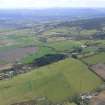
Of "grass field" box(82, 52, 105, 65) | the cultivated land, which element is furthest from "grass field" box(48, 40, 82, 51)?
"grass field" box(82, 52, 105, 65)

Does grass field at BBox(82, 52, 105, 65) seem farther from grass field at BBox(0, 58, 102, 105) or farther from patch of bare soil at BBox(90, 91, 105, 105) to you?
patch of bare soil at BBox(90, 91, 105, 105)

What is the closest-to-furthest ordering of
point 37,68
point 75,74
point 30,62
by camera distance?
point 75,74
point 37,68
point 30,62

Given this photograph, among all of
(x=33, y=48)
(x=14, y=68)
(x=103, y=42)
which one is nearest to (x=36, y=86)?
(x=14, y=68)

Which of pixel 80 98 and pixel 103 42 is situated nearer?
pixel 80 98

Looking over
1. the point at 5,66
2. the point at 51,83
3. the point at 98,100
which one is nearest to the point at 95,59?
the point at 51,83

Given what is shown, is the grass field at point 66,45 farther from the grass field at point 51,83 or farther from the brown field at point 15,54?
the grass field at point 51,83

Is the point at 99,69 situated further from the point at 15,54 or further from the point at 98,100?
the point at 15,54

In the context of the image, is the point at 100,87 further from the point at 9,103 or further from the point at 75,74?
the point at 9,103
